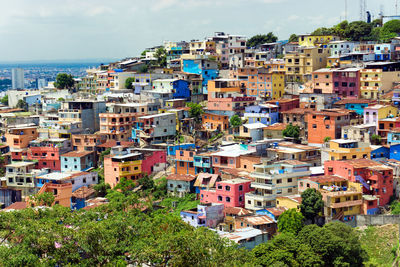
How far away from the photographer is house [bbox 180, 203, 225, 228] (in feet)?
77.9

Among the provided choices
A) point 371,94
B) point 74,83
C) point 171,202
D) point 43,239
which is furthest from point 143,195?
point 74,83

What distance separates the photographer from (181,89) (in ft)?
124

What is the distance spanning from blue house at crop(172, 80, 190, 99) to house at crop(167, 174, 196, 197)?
34.3 feet

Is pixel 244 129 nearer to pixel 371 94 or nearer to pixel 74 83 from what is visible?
pixel 371 94

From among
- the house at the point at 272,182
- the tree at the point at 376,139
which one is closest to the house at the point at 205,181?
the house at the point at 272,182

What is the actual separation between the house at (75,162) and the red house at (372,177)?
562 inches

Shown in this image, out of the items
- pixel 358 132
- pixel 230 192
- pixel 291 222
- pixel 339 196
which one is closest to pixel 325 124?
pixel 358 132

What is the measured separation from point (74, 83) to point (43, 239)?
30.6 metres

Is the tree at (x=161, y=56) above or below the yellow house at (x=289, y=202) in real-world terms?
above

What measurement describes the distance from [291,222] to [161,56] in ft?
89.9

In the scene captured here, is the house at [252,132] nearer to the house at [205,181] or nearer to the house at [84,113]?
the house at [205,181]

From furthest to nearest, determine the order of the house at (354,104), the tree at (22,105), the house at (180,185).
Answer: the tree at (22,105)
the house at (354,104)
the house at (180,185)

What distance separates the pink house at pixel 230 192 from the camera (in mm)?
24859

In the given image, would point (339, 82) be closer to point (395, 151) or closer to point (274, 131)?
point (274, 131)
